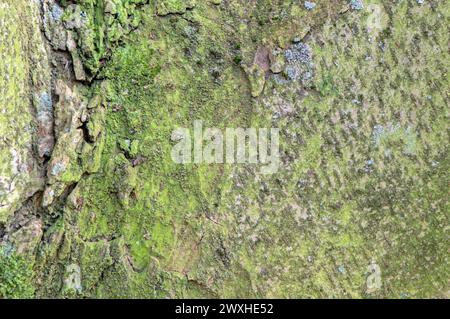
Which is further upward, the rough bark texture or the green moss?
the rough bark texture

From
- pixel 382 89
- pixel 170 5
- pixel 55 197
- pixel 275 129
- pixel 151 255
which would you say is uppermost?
pixel 170 5

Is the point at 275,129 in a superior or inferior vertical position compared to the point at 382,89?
inferior

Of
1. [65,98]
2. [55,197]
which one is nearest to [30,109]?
[65,98]

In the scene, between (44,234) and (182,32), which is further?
(182,32)

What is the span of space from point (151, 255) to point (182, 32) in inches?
35.6

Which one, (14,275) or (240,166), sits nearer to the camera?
(14,275)

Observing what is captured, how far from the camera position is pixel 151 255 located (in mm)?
2109

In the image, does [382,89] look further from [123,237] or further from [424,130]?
[123,237]

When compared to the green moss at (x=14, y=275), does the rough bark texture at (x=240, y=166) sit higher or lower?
higher

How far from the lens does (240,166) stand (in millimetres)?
2141

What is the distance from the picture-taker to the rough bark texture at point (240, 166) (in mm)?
2078

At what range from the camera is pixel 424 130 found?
2.13 metres

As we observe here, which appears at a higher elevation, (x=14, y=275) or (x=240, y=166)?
(x=240, y=166)

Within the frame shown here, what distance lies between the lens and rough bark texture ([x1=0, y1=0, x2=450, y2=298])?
2.08 meters
